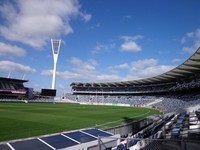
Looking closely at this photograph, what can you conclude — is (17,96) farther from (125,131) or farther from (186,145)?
(186,145)

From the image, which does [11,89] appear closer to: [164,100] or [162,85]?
[164,100]

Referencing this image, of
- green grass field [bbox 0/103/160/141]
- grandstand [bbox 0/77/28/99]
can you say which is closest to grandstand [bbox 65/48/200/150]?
green grass field [bbox 0/103/160/141]

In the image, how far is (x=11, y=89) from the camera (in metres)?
82.8

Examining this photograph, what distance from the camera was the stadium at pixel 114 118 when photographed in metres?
8.80

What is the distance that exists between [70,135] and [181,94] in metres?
67.4

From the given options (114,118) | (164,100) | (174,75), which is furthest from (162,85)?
(114,118)

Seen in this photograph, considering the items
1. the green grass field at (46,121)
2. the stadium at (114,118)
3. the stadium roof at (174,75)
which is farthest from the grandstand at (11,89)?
the green grass field at (46,121)

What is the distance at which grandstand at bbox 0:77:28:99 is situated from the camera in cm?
7877

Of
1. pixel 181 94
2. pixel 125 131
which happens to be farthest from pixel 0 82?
pixel 125 131

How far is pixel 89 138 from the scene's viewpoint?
9555 mm

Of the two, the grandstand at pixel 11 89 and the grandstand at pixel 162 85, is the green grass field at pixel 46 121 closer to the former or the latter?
the grandstand at pixel 162 85

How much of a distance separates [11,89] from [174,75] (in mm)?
57898

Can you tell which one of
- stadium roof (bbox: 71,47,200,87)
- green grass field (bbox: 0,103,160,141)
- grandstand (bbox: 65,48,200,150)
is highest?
stadium roof (bbox: 71,47,200,87)

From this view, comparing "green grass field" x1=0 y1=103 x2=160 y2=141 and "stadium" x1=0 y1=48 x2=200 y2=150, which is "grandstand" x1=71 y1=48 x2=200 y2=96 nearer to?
"stadium" x1=0 y1=48 x2=200 y2=150
